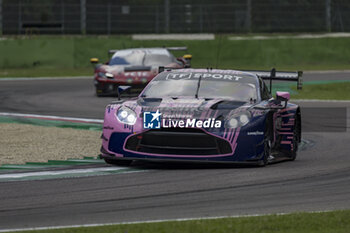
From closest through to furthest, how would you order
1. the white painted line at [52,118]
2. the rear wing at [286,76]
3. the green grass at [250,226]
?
1. the green grass at [250,226]
2. the rear wing at [286,76]
3. the white painted line at [52,118]

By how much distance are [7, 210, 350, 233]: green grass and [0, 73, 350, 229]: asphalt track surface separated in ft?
1.18

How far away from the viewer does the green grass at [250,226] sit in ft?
20.2

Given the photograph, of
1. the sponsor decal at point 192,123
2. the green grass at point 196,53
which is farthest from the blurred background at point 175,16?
the sponsor decal at point 192,123

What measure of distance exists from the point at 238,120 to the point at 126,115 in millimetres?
1264

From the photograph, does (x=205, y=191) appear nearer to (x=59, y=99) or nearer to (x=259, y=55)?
(x=59, y=99)

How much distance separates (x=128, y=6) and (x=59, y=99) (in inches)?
505

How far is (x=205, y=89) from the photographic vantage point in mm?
10688

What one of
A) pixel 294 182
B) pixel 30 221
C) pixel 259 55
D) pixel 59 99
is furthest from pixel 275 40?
pixel 30 221

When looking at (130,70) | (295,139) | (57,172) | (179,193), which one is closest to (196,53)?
(130,70)

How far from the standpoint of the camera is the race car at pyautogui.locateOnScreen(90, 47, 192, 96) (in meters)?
21.5

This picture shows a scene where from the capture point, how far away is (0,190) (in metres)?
8.23

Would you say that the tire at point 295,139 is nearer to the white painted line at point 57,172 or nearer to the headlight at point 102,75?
the white painted line at point 57,172

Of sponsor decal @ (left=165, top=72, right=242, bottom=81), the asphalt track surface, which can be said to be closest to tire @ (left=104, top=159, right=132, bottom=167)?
the asphalt track surface

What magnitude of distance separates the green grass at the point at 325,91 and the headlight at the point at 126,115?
12488 mm
